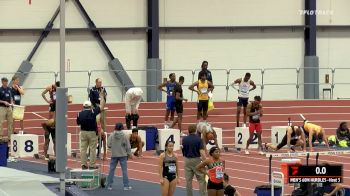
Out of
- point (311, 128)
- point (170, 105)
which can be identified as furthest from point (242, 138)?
point (170, 105)

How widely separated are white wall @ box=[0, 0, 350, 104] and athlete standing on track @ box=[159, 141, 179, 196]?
1751 cm

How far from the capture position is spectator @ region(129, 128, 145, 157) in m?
29.7

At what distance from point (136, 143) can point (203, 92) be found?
12.7ft

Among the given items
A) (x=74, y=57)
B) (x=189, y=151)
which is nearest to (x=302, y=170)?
(x=189, y=151)

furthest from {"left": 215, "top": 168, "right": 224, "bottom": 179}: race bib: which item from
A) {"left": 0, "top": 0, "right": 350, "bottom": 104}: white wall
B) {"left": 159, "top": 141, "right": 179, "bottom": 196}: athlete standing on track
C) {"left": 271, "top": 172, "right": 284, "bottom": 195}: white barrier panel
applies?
{"left": 0, "top": 0, "right": 350, "bottom": 104}: white wall

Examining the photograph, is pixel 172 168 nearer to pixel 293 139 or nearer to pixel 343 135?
pixel 293 139

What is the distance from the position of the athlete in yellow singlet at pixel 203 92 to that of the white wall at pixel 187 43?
730cm

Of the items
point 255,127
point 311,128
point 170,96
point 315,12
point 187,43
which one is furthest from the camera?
point 315,12

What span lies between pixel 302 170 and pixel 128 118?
40.0ft

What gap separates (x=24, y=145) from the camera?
30.3m

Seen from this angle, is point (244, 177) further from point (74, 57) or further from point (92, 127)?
point (74, 57)

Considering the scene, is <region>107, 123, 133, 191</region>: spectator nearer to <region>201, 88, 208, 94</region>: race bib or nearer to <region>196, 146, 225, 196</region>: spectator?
<region>196, 146, 225, 196</region>: spectator

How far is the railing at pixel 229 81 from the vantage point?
40.1 metres

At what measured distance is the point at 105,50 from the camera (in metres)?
40.8
